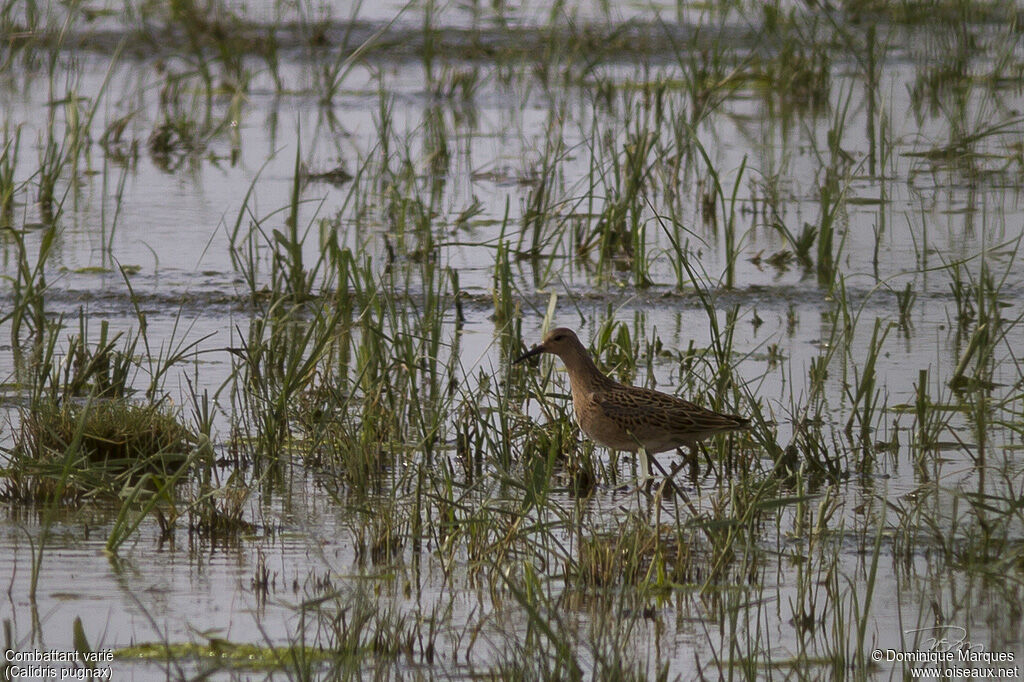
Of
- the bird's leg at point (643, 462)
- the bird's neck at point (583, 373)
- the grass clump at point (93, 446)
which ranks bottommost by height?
the bird's leg at point (643, 462)

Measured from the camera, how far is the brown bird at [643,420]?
6199mm

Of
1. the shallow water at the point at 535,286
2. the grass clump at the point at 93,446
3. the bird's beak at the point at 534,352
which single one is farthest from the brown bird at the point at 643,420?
the grass clump at the point at 93,446

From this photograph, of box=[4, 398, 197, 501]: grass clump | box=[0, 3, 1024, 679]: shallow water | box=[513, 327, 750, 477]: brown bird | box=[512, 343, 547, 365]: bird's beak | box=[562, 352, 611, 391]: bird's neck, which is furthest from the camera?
box=[512, 343, 547, 365]: bird's beak

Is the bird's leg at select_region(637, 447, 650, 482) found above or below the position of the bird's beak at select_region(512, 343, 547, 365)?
below

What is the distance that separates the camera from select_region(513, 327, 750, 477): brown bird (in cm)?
620

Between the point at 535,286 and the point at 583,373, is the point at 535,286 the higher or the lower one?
the lower one

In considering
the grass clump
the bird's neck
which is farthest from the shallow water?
the bird's neck

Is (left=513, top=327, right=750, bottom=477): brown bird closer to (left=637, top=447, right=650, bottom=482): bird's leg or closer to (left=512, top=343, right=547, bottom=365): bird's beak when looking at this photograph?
(left=637, top=447, right=650, bottom=482): bird's leg

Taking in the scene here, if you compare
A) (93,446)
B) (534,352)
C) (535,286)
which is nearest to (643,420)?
(534,352)

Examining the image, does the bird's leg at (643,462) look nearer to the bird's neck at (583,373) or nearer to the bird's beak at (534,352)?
the bird's neck at (583,373)

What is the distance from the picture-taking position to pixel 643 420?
6285 mm

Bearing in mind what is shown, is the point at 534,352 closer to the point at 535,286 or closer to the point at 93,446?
the point at 93,446

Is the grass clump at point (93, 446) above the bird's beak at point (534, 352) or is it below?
below

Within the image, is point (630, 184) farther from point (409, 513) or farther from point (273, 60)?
point (273, 60)
